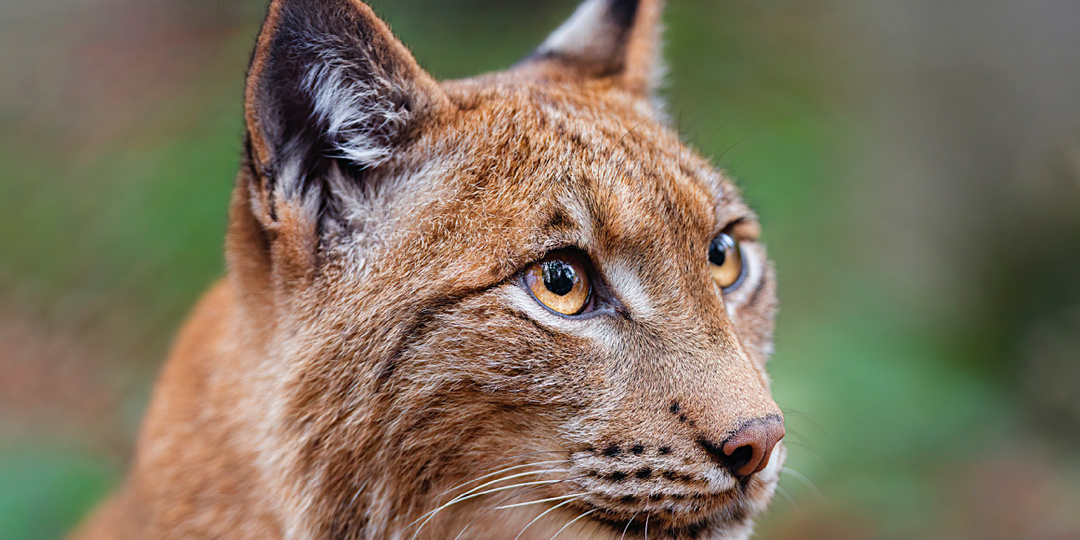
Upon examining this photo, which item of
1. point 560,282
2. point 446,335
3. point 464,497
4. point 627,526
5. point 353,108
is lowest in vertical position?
point 627,526

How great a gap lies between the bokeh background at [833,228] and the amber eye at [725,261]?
230 centimetres

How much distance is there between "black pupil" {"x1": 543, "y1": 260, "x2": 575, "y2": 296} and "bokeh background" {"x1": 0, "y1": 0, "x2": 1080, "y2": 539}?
3.09 metres

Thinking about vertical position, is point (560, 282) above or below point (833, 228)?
below

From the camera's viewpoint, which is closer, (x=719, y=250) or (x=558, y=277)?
(x=558, y=277)

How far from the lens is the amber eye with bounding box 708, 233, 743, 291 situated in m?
2.96

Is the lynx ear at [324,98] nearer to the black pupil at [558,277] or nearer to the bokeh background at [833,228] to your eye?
the black pupil at [558,277]

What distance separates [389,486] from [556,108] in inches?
55.4

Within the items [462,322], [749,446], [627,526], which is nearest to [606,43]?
[462,322]

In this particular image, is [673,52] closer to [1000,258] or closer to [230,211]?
[1000,258]

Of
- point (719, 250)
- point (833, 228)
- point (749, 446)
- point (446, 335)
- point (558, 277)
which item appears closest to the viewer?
point (749, 446)

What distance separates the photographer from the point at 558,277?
7.95ft

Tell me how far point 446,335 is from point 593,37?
1.87m

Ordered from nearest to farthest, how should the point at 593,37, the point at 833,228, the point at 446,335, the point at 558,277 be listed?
the point at 446,335 → the point at 558,277 → the point at 593,37 → the point at 833,228

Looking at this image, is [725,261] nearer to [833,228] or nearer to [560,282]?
[560,282]
